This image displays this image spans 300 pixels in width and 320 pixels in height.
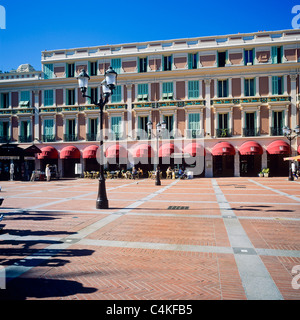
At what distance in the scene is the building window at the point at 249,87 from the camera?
2710cm

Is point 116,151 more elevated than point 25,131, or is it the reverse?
point 25,131

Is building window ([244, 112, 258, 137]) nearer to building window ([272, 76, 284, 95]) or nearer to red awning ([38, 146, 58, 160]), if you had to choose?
building window ([272, 76, 284, 95])

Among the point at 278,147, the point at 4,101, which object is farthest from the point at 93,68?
the point at 278,147

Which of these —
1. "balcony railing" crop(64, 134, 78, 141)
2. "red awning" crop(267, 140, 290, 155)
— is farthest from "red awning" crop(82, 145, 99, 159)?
"red awning" crop(267, 140, 290, 155)

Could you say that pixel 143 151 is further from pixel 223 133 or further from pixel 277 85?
pixel 277 85

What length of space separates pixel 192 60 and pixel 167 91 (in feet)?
14.9

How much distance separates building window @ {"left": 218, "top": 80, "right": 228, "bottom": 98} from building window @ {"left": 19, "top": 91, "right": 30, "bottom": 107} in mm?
23722

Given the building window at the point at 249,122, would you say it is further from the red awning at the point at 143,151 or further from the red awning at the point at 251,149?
the red awning at the point at 143,151

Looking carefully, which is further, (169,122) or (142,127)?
(142,127)

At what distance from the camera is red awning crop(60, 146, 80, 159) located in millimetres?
28594

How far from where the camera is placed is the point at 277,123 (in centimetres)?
2648

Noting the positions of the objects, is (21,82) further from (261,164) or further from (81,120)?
(261,164)

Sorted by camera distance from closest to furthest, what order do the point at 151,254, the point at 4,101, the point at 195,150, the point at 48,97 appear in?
the point at 151,254 → the point at 195,150 → the point at 48,97 → the point at 4,101
